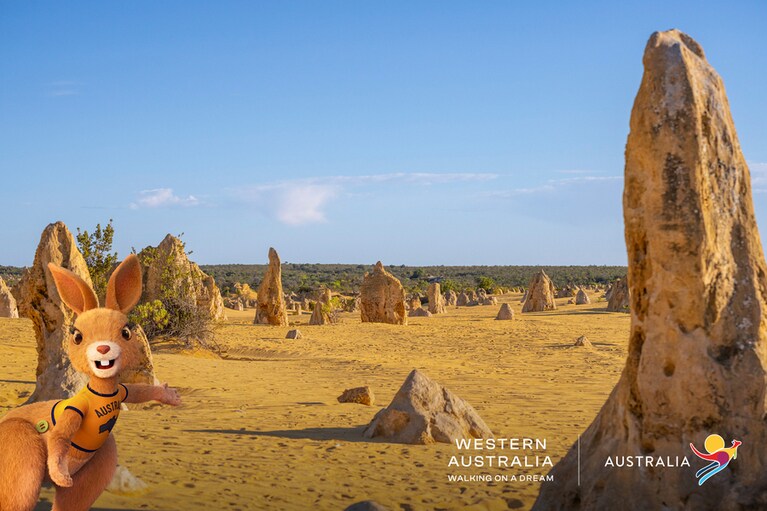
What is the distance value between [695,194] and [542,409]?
634 centimetres

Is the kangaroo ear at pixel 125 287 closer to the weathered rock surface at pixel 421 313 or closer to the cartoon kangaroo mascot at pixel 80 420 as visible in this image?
the cartoon kangaroo mascot at pixel 80 420

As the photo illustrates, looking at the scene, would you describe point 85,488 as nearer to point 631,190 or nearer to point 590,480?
point 590,480

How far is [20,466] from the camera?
4164mm

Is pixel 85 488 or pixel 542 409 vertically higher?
pixel 85 488

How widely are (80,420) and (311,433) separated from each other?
4.48 m

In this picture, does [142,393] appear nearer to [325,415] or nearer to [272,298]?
[325,415]

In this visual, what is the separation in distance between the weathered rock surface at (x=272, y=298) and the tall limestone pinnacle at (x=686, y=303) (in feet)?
67.2

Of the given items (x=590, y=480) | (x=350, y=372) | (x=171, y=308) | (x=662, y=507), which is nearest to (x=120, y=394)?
(x=590, y=480)

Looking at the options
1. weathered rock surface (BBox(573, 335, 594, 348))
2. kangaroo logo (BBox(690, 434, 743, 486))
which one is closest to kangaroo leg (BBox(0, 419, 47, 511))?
kangaroo logo (BBox(690, 434, 743, 486))

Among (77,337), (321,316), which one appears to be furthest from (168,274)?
(77,337)

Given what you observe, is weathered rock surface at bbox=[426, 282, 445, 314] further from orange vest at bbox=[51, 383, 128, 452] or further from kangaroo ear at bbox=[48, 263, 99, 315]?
orange vest at bbox=[51, 383, 128, 452]

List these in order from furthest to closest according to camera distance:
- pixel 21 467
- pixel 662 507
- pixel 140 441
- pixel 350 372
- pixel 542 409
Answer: pixel 350 372
pixel 542 409
pixel 140 441
pixel 662 507
pixel 21 467

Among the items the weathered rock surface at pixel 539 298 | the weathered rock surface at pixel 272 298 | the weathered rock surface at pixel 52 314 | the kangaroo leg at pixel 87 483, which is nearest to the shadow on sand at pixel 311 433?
the weathered rock surface at pixel 52 314

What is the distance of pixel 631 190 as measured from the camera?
4.82 meters
